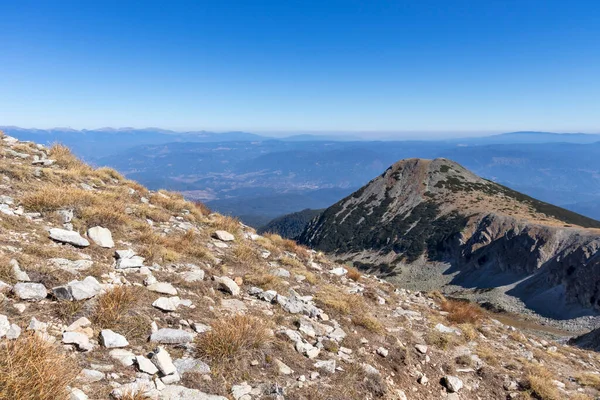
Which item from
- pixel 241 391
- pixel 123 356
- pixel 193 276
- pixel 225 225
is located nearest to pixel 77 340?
pixel 123 356

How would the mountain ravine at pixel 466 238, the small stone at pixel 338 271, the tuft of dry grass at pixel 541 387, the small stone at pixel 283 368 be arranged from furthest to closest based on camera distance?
the mountain ravine at pixel 466 238 < the small stone at pixel 338 271 < the tuft of dry grass at pixel 541 387 < the small stone at pixel 283 368

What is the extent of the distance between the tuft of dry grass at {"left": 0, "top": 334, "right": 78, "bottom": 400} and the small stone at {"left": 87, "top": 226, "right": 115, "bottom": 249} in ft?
14.2

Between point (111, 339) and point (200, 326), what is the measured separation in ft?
4.72

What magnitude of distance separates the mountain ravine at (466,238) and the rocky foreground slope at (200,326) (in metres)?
62.6

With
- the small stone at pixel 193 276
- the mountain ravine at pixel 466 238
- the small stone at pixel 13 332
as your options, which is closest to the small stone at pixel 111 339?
the small stone at pixel 13 332

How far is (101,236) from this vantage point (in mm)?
7977

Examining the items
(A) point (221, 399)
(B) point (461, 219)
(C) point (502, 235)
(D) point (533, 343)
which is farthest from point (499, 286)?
(A) point (221, 399)

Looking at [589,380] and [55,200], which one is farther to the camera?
[55,200]

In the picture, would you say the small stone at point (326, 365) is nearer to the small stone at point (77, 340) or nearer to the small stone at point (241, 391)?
the small stone at point (241, 391)

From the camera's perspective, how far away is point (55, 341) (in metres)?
4.24

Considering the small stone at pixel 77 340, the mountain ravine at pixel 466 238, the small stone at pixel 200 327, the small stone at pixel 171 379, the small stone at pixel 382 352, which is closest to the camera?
the small stone at pixel 171 379

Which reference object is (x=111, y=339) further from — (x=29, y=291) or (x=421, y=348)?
(x=421, y=348)

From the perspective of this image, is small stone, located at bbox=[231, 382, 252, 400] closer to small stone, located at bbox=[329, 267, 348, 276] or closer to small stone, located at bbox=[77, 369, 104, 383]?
small stone, located at bbox=[77, 369, 104, 383]

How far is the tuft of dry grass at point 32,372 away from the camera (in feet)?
9.89
